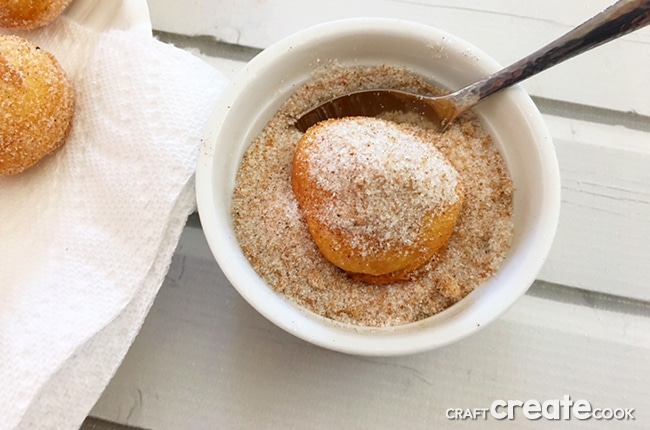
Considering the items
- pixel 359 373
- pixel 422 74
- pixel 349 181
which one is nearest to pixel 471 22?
pixel 422 74

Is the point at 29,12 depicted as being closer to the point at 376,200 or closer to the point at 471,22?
the point at 376,200

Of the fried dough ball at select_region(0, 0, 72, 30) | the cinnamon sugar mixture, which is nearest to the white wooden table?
the cinnamon sugar mixture

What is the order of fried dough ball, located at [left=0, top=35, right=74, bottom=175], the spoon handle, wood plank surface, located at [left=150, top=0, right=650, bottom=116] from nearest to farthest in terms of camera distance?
the spoon handle
fried dough ball, located at [left=0, top=35, right=74, bottom=175]
wood plank surface, located at [left=150, top=0, right=650, bottom=116]

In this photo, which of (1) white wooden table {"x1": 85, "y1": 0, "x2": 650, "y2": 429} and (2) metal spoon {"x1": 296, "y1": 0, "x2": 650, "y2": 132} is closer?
(2) metal spoon {"x1": 296, "y1": 0, "x2": 650, "y2": 132}

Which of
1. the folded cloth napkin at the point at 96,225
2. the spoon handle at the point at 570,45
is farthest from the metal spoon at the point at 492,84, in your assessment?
the folded cloth napkin at the point at 96,225

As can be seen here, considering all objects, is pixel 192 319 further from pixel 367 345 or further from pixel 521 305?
pixel 521 305

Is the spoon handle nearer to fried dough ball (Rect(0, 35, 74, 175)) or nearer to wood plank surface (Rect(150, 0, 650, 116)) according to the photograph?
wood plank surface (Rect(150, 0, 650, 116))

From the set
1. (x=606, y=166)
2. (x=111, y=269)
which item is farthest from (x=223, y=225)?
(x=606, y=166)
